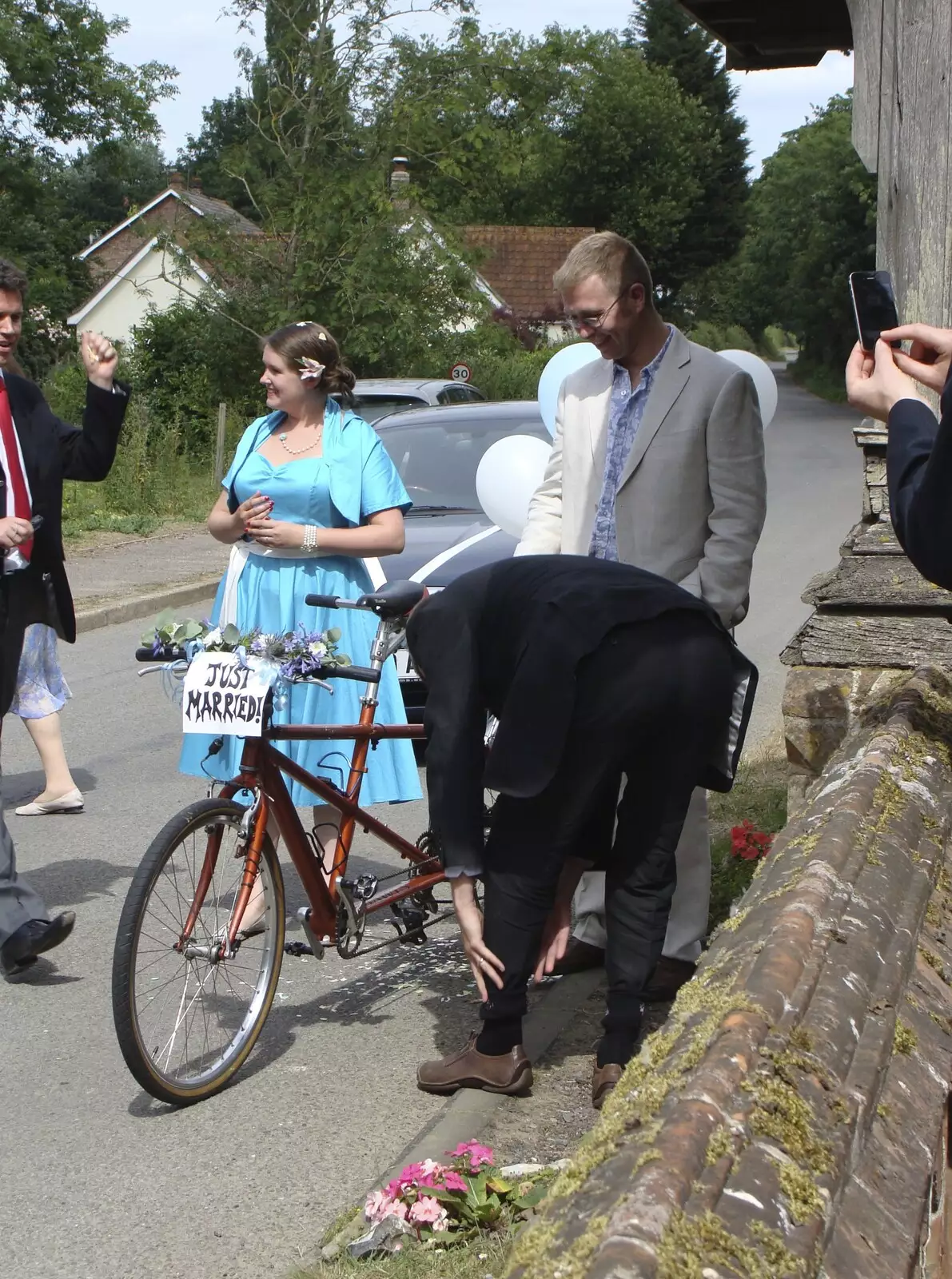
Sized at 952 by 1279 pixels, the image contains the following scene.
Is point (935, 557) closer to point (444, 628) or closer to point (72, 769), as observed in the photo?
point (444, 628)

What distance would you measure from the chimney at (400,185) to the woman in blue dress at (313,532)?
683 inches

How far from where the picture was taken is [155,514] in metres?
19.8

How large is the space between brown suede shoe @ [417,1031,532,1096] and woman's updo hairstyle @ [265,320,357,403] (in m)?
2.09

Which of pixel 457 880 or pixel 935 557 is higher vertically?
pixel 935 557

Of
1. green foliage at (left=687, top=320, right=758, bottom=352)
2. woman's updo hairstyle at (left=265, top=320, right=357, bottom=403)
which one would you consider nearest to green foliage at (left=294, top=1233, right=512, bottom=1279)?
woman's updo hairstyle at (left=265, top=320, right=357, bottom=403)

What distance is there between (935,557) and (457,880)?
1.83 metres

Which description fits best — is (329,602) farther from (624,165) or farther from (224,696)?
(624,165)

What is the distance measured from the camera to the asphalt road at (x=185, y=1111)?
3.42 m

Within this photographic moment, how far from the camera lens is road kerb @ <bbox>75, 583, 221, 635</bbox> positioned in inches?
509

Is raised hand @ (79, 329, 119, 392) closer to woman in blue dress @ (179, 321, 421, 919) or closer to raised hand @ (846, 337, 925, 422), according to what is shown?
woman in blue dress @ (179, 321, 421, 919)

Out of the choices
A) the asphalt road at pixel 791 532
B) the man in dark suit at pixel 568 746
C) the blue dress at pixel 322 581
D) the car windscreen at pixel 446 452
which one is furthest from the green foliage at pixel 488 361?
the man in dark suit at pixel 568 746

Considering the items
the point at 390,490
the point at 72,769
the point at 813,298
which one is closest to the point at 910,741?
the point at 390,490

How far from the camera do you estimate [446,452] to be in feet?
31.2

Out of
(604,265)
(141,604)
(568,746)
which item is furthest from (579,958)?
(141,604)
